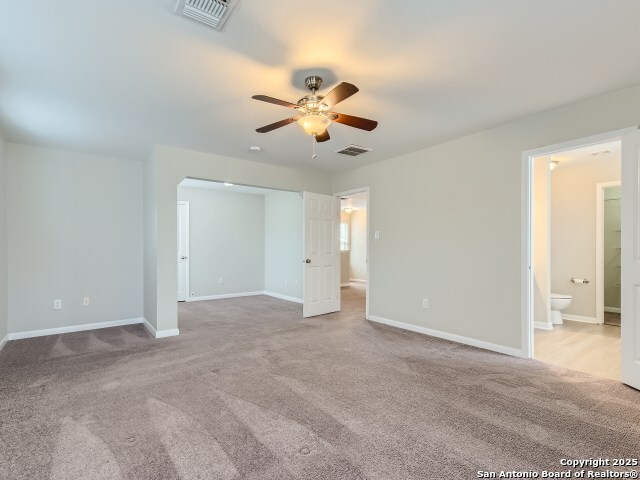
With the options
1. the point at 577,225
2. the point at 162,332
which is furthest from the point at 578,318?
the point at 162,332

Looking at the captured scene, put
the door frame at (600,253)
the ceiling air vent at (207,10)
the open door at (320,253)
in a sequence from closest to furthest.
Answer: the ceiling air vent at (207,10) < the door frame at (600,253) < the open door at (320,253)

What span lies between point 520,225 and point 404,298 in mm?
1858

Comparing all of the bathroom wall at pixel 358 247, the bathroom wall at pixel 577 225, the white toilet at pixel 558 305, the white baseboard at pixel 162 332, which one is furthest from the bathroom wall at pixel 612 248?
the white baseboard at pixel 162 332

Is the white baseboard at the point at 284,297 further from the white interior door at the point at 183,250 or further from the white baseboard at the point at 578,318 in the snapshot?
the white baseboard at the point at 578,318

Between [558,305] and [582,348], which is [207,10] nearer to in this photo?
[582,348]

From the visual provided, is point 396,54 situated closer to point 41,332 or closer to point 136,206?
point 136,206

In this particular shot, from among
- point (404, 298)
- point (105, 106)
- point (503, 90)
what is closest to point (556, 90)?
point (503, 90)

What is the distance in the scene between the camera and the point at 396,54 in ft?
7.43

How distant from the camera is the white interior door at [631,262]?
2715 mm

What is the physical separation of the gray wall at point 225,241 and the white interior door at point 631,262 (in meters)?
6.73

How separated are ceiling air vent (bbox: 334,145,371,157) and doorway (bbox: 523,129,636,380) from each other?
2.20 metres

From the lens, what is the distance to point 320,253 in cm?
569

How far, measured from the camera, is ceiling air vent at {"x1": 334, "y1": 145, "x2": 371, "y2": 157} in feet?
14.3

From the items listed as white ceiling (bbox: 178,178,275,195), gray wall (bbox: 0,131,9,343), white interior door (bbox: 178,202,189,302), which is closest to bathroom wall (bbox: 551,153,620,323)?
white ceiling (bbox: 178,178,275,195)
